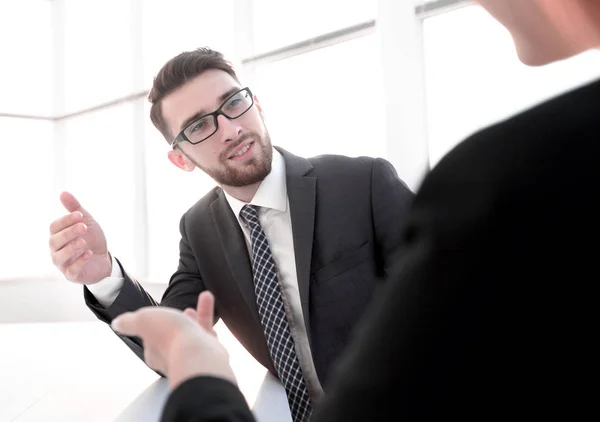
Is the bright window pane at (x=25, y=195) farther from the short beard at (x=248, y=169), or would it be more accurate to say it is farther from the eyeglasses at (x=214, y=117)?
the short beard at (x=248, y=169)

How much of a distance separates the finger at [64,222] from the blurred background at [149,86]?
1630 mm

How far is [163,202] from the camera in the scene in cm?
493

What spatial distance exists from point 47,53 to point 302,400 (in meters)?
6.14

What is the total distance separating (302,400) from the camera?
56.4 inches

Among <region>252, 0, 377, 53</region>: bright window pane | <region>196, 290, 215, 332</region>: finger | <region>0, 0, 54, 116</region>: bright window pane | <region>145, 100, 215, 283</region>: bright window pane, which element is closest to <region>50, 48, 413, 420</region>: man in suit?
<region>196, 290, 215, 332</region>: finger

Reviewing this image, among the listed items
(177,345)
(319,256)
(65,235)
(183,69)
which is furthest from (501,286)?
(183,69)

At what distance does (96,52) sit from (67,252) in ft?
16.1

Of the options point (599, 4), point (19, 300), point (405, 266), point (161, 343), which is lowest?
point (19, 300)

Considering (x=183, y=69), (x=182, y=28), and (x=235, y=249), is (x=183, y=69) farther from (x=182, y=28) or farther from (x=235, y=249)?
(x=182, y=28)

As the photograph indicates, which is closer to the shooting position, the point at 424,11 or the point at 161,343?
the point at 161,343

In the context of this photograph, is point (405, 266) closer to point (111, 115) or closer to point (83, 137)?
point (111, 115)

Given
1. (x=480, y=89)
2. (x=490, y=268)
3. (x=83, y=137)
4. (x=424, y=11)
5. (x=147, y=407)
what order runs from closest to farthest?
1. (x=490, y=268)
2. (x=147, y=407)
3. (x=480, y=89)
4. (x=424, y=11)
5. (x=83, y=137)

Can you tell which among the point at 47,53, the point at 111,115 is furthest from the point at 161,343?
the point at 47,53

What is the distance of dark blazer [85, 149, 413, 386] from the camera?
1.48m
